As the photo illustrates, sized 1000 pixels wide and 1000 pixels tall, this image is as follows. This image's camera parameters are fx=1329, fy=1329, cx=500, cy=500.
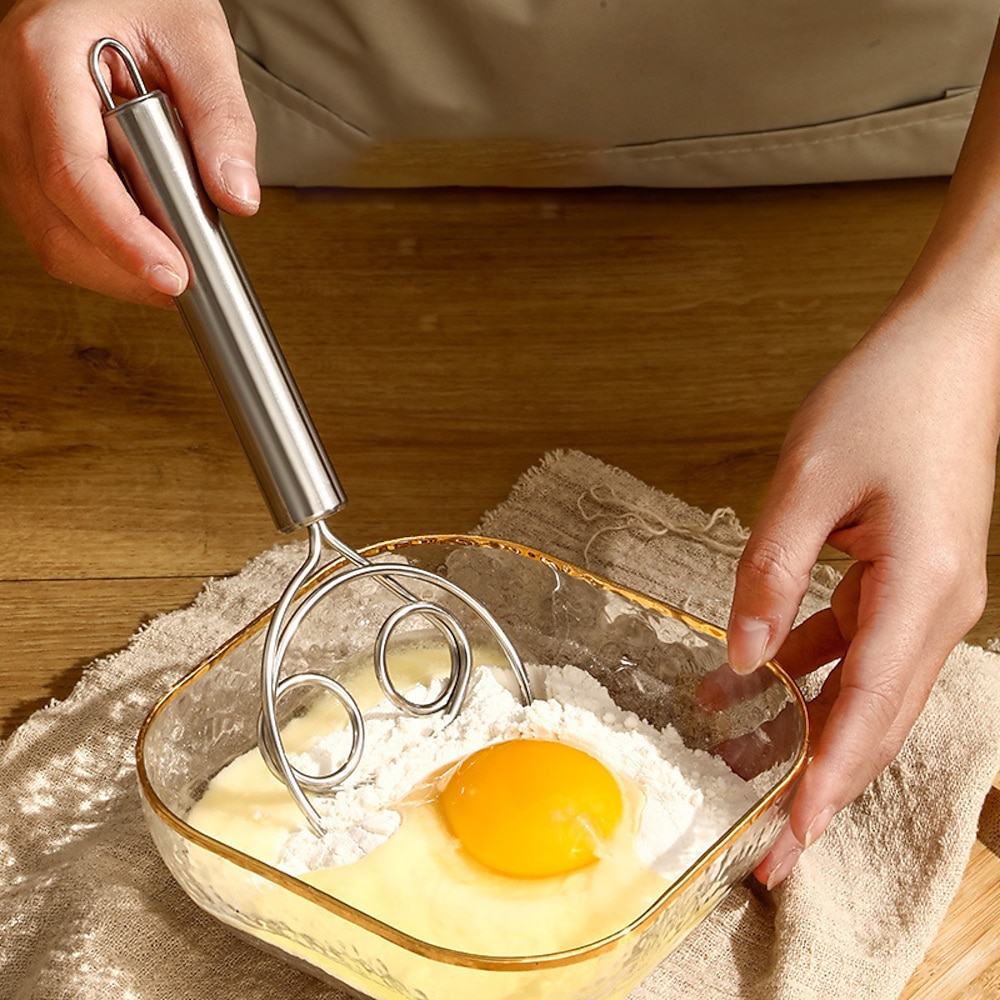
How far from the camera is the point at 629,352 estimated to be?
1000 mm

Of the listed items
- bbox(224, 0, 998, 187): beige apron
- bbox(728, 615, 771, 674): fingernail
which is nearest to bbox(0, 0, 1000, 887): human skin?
bbox(728, 615, 771, 674): fingernail

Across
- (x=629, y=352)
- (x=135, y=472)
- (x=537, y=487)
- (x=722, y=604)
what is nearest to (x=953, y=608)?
(x=722, y=604)

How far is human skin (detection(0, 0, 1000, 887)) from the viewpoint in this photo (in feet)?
1.95

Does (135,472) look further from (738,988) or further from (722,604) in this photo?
(738,988)

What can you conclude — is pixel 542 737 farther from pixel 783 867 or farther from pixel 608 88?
pixel 608 88

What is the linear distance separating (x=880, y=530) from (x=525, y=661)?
0.20 meters

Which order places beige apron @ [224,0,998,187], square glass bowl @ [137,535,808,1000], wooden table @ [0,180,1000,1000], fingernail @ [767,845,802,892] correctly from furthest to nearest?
1. beige apron @ [224,0,998,187]
2. wooden table @ [0,180,1000,1000]
3. fingernail @ [767,845,802,892]
4. square glass bowl @ [137,535,808,1000]

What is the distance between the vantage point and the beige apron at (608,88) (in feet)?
3.31

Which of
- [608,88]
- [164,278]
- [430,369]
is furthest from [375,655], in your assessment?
[608,88]

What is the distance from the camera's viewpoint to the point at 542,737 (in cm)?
64

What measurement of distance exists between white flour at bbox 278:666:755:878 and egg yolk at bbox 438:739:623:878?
0.06 ft

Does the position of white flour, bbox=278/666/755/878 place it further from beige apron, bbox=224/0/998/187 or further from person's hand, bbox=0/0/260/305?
beige apron, bbox=224/0/998/187

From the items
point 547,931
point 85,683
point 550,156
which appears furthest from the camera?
point 550,156

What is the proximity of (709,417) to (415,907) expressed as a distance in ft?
1.61
